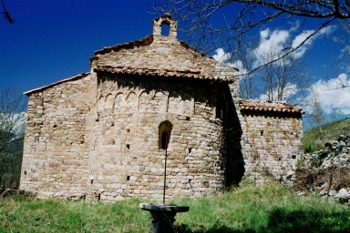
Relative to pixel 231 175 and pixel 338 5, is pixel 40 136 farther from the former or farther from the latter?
pixel 338 5

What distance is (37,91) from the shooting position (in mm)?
13102

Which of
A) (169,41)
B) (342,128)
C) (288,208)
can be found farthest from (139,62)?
(342,128)

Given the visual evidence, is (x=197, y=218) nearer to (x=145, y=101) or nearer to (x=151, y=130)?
(x=151, y=130)

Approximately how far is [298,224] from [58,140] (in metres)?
9.86

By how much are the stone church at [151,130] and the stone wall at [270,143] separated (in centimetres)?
4

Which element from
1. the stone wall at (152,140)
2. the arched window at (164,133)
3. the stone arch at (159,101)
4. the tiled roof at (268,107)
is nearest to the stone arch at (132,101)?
the stone wall at (152,140)

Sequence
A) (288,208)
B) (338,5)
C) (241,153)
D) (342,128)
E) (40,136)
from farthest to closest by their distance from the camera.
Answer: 1. (342,128)
2. (241,153)
3. (40,136)
4. (288,208)
5. (338,5)

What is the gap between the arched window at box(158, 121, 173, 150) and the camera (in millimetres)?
11039

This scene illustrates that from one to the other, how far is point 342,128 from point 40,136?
994 inches

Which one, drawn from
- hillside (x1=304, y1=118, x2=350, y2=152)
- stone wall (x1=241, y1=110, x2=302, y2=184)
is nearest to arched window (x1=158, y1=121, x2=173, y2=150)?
stone wall (x1=241, y1=110, x2=302, y2=184)

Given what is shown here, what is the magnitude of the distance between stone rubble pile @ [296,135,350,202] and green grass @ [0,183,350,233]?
2.30ft

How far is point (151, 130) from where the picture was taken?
35.8ft

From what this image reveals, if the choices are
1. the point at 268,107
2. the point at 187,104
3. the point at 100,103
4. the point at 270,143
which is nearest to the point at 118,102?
the point at 100,103

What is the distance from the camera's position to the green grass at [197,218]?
20.2ft
